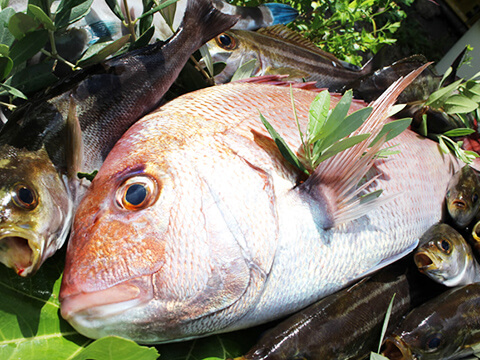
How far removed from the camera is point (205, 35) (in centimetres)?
127

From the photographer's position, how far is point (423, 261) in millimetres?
1257

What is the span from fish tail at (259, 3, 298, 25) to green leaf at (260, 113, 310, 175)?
1.11 meters

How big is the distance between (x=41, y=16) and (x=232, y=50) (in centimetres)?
86

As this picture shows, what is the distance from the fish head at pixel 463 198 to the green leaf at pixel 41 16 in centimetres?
141

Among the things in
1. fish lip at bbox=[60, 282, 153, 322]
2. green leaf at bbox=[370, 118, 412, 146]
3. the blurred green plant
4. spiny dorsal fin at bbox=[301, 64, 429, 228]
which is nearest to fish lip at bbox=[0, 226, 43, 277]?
fish lip at bbox=[60, 282, 153, 322]

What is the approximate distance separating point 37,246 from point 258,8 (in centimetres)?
151

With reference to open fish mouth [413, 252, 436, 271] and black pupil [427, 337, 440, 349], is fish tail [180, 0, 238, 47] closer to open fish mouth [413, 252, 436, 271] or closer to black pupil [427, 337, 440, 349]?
open fish mouth [413, 252, 436, 271]

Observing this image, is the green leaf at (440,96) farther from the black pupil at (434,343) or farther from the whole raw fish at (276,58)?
the black pupil at (434,343)

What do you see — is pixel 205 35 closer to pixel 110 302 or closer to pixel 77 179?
pixel 77 179

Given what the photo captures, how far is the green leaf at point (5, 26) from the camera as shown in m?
1.02

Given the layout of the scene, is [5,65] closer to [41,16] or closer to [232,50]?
[41,16]

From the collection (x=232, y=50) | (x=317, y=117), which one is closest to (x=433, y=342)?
(x=317, y=117)

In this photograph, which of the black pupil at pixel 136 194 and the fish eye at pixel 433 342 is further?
the fish eye at pixel 433 342

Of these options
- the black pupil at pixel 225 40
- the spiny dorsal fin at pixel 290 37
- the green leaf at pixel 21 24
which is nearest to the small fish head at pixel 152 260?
the green leaf at pixel 21 24
